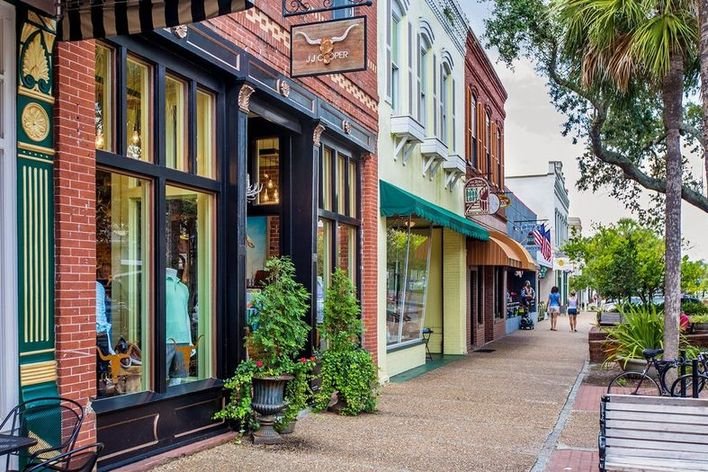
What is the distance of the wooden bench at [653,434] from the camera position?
213 inches

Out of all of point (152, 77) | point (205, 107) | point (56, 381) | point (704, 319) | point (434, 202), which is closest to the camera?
point (56, 381)

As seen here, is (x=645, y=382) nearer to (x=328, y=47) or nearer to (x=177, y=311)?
(x=328, y=47)

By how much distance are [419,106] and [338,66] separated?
23.1 feet

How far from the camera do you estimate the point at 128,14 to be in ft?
17.8

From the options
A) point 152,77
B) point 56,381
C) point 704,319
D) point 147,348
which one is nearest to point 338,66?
point 152,77

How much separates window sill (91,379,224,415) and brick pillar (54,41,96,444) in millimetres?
316

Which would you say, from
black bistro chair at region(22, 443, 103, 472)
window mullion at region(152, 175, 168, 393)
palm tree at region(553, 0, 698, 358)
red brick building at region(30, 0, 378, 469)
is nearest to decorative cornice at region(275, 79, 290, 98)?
red brick building at region(30, 0, 378, 469)

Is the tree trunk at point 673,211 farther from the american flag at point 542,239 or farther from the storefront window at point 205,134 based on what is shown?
the american flag at point 542,239

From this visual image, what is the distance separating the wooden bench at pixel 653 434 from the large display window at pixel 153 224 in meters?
4.05

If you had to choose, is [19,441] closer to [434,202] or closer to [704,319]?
[434,202]

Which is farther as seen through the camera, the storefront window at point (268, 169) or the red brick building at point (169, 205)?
the storefront window at point (268, 169)

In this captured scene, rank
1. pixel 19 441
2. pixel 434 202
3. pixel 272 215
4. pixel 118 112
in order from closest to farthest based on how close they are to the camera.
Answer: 1. pixel 19 441
2. pixel 118 112
3. pixel 272 215
4. pixel 434 202

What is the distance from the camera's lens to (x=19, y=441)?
449 centimetres

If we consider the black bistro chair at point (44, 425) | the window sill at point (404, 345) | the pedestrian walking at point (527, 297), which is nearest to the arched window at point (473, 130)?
the window sill at point (404, 345)
